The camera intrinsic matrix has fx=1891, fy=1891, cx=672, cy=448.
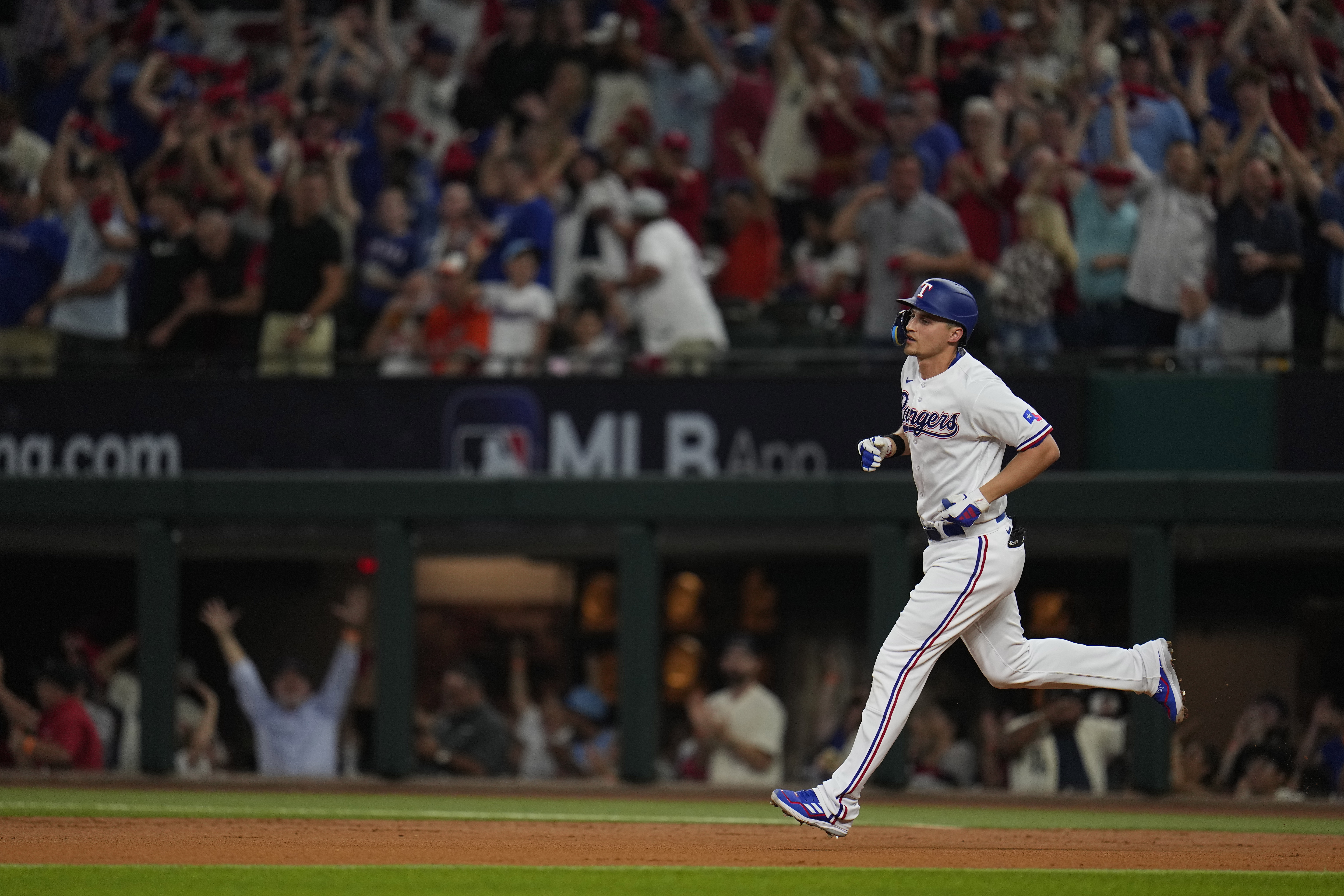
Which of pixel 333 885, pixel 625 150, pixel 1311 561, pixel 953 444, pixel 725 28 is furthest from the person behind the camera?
pixel 725 28

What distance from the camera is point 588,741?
36.4ft

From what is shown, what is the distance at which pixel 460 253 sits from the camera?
11.7 metres

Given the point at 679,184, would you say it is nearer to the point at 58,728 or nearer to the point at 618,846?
the point at 58,728

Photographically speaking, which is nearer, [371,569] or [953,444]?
[953,444]

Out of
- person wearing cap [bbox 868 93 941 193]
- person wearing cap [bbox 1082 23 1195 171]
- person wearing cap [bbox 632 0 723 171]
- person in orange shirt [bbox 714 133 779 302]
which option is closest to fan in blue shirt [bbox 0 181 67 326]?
person wearing cap [bbox 632 0 723 171]

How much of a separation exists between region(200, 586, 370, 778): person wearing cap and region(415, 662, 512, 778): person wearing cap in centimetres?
51

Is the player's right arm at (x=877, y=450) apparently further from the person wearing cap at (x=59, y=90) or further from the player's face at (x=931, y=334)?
the person wearing cap at (x=59, y=90)

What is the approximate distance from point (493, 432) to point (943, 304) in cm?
539

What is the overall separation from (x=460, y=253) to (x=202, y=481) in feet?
6.88

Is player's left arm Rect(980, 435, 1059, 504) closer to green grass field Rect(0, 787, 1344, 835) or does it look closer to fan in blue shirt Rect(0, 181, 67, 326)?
green grass field Rect(0, 787, 1344, 835)

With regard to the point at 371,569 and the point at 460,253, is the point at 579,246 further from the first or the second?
the point at 371,569

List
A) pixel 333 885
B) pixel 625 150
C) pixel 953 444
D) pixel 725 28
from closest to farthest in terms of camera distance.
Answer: pixel 333 885, pixel 953 444, pixel 625 150, pixel 725 28

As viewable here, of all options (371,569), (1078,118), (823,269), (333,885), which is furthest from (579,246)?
(333,885)

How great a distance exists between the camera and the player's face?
6.54 meters
